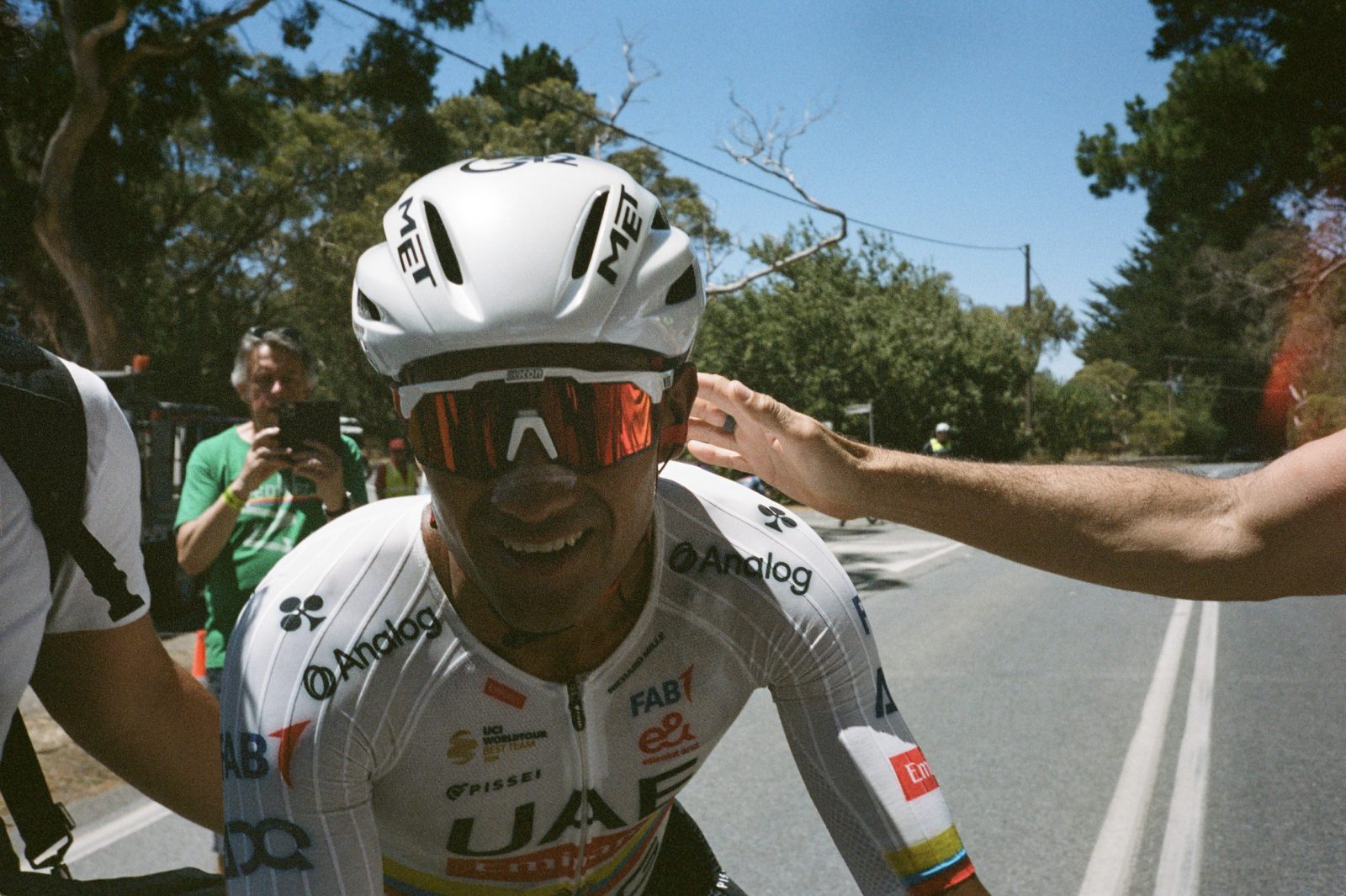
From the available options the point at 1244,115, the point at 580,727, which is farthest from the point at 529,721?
the point at 1244,115

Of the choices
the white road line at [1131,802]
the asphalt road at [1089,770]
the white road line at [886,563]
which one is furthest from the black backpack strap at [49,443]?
the white road line at [886,563]

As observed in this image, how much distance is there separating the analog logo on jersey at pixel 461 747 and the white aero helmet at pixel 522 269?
0.56 m

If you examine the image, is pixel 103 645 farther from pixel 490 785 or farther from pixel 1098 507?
pixel 1098 507

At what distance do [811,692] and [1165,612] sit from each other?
1039cm

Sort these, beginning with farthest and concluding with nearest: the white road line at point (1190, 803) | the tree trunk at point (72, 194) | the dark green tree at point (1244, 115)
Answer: the dark green tree at point (1244, 115)
the tree trunk at point (72, 194)
the white road line at point (1190, 803)

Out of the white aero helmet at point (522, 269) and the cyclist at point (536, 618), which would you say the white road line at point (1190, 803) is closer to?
the cyclist at point (536, 618)

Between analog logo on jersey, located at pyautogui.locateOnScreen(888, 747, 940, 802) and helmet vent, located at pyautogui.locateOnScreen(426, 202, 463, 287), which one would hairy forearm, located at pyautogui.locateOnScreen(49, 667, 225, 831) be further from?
analog logo on jersey, located at pyautogui.locateOnScreen(888, 747, 940, 802)

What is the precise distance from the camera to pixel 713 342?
88.2 ft

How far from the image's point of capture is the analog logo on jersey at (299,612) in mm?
1542

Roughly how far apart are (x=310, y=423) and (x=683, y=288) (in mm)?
2833

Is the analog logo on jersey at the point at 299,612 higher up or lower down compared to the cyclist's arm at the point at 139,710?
higher up

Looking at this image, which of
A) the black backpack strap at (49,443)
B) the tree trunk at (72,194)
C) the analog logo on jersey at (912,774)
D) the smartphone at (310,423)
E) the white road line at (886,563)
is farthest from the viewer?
the white road line at (886,563)

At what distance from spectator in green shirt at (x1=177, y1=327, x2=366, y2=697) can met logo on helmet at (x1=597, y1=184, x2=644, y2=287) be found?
2801 mm

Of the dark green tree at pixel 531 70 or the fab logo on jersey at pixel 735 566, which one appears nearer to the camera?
the fab logo on jersey at pixel 735 566
